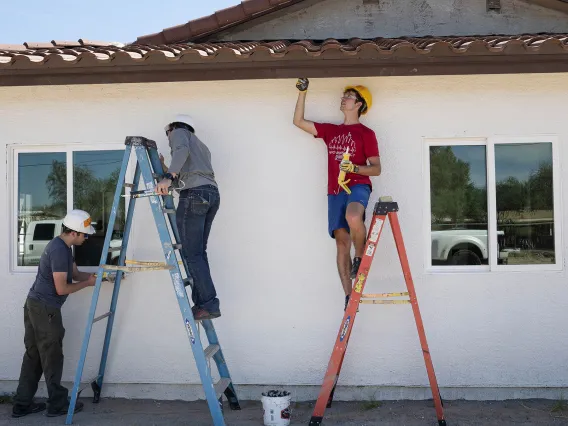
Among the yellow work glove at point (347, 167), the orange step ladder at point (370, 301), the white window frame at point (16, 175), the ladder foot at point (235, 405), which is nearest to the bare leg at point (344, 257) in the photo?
the orange step ladder at point (370, 301)

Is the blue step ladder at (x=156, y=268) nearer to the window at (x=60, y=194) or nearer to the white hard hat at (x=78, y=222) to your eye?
the white hard hat at (x=78, y=222)

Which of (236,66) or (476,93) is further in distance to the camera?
(476,93)

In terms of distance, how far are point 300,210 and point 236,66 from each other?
1339 mm

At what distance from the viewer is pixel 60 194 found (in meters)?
5.82

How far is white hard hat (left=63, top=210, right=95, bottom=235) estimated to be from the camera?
5.16 meters

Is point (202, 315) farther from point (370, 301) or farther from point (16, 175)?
point (16, 175)

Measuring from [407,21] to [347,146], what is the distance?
252 centimetres

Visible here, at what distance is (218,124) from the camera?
5.55m

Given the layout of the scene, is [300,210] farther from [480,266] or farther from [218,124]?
[480,266]

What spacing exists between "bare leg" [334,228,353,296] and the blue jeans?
1.07 m

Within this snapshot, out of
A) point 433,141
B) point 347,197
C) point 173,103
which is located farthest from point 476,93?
point 173,103

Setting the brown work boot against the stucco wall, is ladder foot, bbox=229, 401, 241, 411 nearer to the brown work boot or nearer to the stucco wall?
the brown work boot

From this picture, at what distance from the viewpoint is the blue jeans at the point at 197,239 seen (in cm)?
484

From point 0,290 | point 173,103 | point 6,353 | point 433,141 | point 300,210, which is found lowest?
point 6,353
